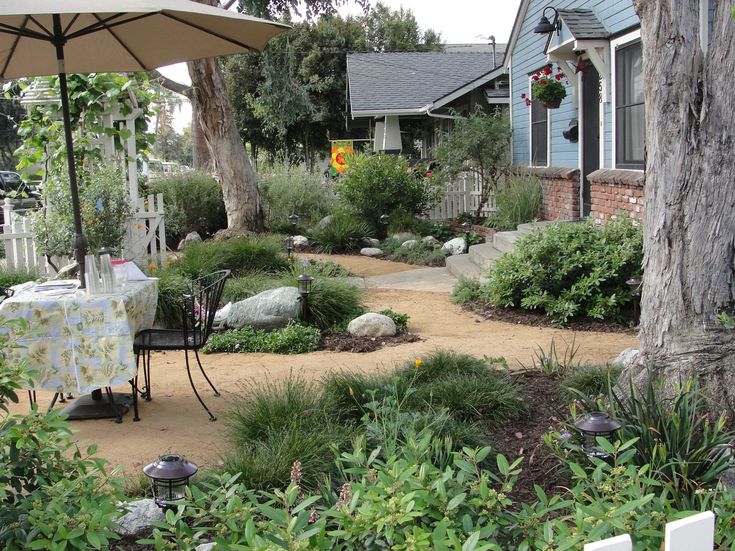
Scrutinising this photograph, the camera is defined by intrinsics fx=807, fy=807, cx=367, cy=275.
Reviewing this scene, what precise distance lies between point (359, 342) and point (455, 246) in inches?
273

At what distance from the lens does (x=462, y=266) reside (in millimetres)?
11914

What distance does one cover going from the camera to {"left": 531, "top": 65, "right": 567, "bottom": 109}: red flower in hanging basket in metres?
12.6

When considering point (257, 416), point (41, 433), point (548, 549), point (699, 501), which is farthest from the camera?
point (257, 416)

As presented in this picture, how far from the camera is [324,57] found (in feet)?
113

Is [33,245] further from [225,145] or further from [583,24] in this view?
[583,24]

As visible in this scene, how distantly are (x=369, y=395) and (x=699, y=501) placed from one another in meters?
1.88

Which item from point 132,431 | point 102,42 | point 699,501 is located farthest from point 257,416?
point 102,42

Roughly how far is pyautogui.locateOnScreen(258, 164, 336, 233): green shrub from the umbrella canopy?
945cm

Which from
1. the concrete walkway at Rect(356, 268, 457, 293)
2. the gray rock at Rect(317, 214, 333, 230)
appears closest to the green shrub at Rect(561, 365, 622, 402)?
the concrete walkway at Rect(356, 268, 457, 293)

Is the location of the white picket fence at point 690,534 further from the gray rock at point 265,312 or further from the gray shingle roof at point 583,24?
the gray shingle roof at point 583,24

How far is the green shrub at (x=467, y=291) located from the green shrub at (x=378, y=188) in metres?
6.27

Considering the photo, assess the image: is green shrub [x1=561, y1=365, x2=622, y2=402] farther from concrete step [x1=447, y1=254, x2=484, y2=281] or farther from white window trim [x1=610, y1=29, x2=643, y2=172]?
white window trim [x1=610, y1=29, x2=643, y2=172]

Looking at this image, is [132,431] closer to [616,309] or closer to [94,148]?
[616,309]

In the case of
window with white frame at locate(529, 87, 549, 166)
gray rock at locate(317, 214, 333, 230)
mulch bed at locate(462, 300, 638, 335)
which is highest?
window with white frame at locate(529, 87, 549, 166)
